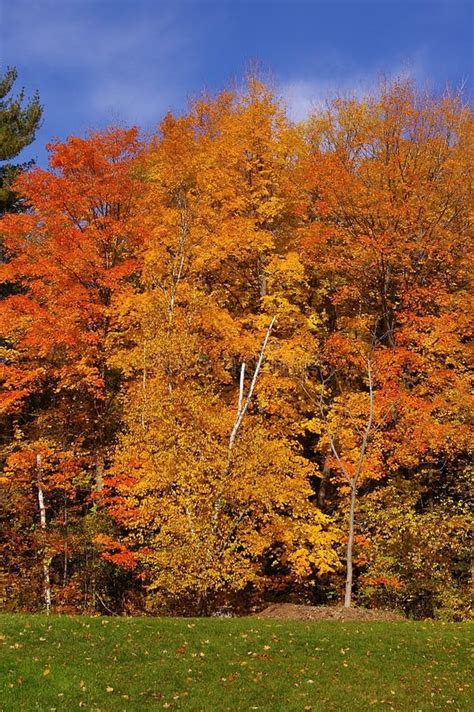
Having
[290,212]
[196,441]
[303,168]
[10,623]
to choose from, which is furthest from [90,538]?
[303,168]

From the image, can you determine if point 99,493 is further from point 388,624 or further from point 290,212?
point 290,212

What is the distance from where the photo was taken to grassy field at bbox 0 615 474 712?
11344 millimetres

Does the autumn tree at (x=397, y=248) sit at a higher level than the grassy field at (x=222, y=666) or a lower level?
higher

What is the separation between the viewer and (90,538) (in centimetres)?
2361

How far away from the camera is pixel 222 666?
13.0 metres

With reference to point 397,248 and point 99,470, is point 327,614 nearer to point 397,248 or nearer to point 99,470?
point 99,470

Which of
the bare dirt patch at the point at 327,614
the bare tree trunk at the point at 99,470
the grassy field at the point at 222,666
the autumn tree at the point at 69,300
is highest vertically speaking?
the autumn tree at the point at 69,300

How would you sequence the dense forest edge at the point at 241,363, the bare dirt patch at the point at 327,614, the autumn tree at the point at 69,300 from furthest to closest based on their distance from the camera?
the autumn tree at the point at 69,300, the dense forest edge at the point at 241,363, the bare dirt patch at the point at 327,614

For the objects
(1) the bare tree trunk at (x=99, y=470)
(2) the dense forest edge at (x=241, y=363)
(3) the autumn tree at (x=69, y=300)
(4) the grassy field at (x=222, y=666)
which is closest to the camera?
(4) the grassy field at (x=222, y=666)

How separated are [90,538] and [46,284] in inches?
492

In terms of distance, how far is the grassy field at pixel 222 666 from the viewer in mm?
11344

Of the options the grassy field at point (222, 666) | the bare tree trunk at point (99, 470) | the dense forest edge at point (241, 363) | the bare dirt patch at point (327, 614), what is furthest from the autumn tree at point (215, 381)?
the grassy field at point (222, 666)

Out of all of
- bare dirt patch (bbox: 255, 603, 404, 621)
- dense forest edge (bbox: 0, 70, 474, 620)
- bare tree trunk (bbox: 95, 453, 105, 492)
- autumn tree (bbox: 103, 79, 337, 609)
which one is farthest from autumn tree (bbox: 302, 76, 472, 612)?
bare tree trunk (bbox: 95, 453, 105, 492)

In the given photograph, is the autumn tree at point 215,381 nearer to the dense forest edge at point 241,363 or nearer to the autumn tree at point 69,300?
the dense forest edge at point 241,363
